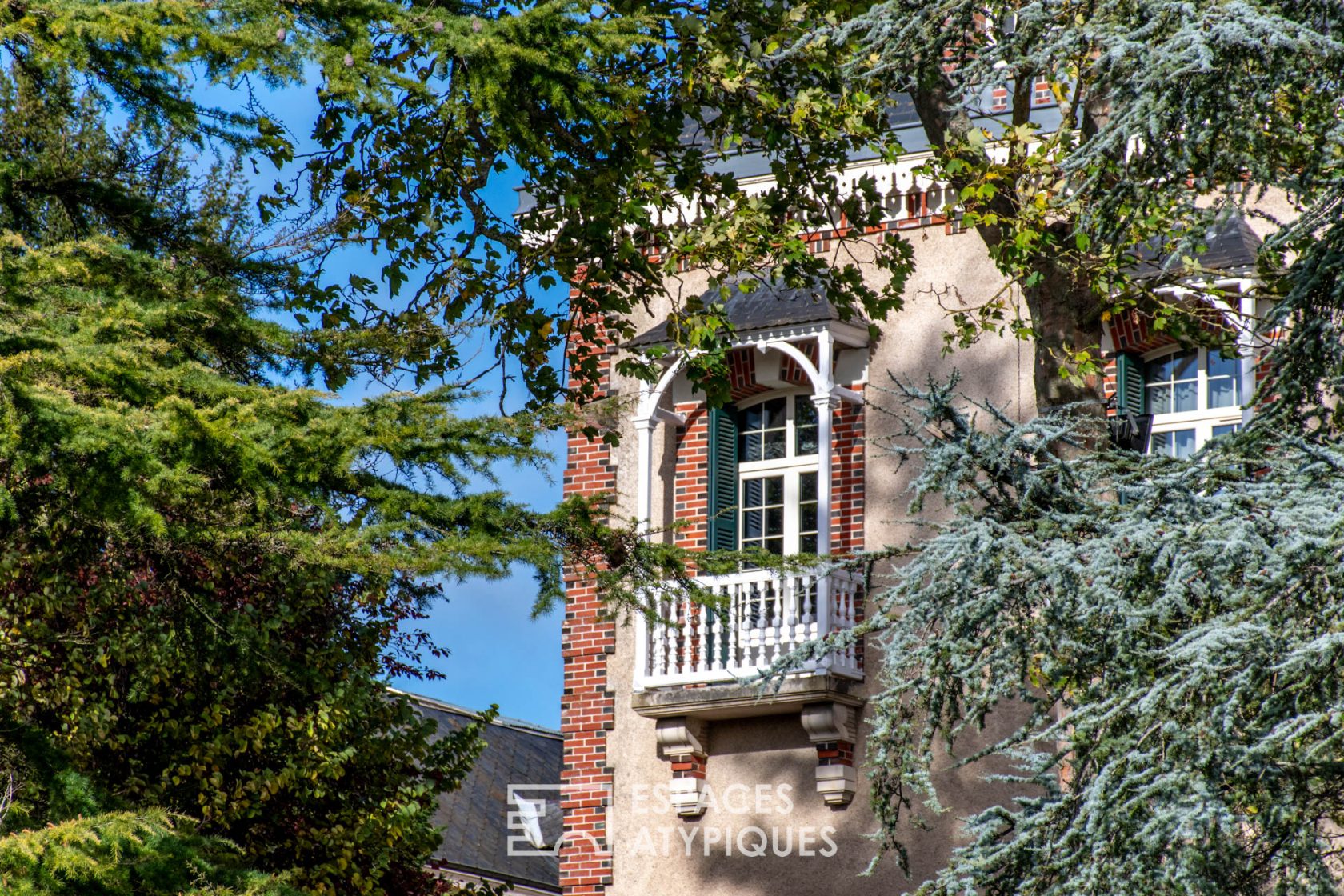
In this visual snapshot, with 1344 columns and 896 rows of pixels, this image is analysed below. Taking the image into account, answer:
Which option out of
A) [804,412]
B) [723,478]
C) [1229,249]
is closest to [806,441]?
[804,412]

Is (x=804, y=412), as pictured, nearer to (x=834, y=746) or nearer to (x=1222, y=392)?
(x=834, y=746)

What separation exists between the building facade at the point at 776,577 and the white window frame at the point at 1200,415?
2cm

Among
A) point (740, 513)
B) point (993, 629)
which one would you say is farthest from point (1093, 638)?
point (740, 513)

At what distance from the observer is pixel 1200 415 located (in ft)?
49.3

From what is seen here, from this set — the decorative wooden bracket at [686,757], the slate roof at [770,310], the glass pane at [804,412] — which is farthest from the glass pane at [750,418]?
the decorative wooden bracket at [686,757]

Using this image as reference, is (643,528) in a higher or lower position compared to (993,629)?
higher

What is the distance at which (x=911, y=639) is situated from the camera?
7.31 meters

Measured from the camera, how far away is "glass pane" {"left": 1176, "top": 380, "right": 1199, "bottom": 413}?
15.1 meters

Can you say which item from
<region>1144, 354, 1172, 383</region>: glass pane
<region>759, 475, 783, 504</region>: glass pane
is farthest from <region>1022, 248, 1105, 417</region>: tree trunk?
<region>759, 475, 783, 504</region>: glass pane

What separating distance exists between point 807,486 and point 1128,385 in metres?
3.03

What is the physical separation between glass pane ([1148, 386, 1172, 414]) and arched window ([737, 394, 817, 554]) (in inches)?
119

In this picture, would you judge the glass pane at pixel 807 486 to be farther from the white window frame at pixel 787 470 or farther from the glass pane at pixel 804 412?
the glass pane at pixel 804 412

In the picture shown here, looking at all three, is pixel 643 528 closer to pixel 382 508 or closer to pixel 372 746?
pixel 372 746

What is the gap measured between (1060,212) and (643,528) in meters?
5.90
